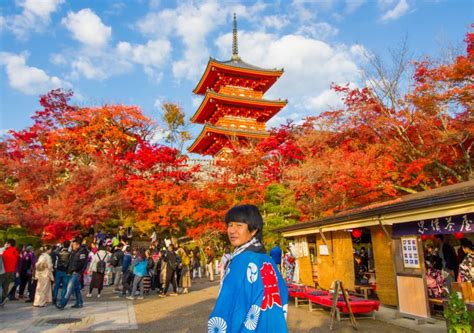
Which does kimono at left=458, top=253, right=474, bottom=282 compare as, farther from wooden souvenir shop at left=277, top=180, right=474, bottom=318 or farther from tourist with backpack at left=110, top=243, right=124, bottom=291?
tourist with backpack at left=110, top=243, right=124, bottom=291

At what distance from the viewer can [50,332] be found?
700cm

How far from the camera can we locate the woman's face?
2701 millimetres

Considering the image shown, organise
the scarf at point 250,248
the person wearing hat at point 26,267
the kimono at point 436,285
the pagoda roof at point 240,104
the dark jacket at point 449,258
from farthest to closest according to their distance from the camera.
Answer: the pagoda roof at point 240,104
the person wearing hat at point 26,267
the dark jacket at point 449,258
the kimono at point 436,285
the scarf at point 250,248

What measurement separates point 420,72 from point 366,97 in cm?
311

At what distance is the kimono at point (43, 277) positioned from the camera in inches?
391

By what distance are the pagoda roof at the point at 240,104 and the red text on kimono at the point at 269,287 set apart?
27.4m

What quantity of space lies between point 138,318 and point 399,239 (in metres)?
6.69

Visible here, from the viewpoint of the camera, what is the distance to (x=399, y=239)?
29.1 ft

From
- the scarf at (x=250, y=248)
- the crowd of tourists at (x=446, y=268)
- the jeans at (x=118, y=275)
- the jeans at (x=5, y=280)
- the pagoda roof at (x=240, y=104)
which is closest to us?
the scarf at (x=250, y=248)

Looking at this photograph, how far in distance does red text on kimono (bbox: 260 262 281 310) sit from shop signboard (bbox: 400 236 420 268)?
6984mm

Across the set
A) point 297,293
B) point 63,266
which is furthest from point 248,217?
point 63,266

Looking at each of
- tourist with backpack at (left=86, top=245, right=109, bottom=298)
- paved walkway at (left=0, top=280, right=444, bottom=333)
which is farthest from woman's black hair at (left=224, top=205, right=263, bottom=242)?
tourist with backpack at (left=86, top=245, right=109, bottom=298)

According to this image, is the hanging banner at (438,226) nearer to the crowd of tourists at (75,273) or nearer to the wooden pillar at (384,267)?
the wooden pillar at (384,267)

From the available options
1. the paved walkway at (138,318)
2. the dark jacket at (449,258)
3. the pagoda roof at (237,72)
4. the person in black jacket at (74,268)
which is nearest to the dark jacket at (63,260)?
the person in black jacket at (74,268)
